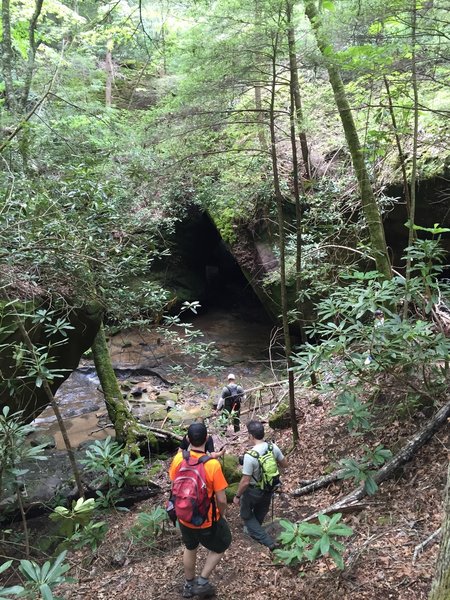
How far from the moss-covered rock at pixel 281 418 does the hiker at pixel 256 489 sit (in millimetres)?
3005

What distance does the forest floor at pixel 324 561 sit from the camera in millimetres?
3162

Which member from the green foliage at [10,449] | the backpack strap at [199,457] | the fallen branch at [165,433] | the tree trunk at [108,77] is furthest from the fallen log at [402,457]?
the tree trunk at [108,77]

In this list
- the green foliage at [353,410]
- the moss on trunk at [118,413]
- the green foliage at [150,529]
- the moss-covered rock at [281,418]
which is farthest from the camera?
the moss on trunk at [118,413]

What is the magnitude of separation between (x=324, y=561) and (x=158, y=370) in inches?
400

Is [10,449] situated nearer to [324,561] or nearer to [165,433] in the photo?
[324,561]

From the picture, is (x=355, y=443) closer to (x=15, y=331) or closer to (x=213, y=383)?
(x=15, y=331)

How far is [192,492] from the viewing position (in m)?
3.26

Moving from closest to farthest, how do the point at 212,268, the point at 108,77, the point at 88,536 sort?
the point at 88,536 → the point at 108,77 → the point at 212,268

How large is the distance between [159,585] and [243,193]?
659cm

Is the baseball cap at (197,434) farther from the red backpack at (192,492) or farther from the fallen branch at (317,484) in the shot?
the fallen branch at (317,484)

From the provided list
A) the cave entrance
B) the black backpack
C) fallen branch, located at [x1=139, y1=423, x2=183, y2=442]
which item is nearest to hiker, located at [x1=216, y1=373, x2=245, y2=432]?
the black backpack

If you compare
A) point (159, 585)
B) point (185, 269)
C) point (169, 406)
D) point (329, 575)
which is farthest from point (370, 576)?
point (185, 269)

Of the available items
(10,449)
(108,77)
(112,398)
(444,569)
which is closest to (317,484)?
(444,569)

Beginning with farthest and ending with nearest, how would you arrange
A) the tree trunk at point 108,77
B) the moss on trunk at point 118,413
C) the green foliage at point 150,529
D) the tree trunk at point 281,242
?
the tree trunk at point 108,77
the moss on trunk at point 118,413
the tree trunk at point 281,242
the green foliage at point 150,529
